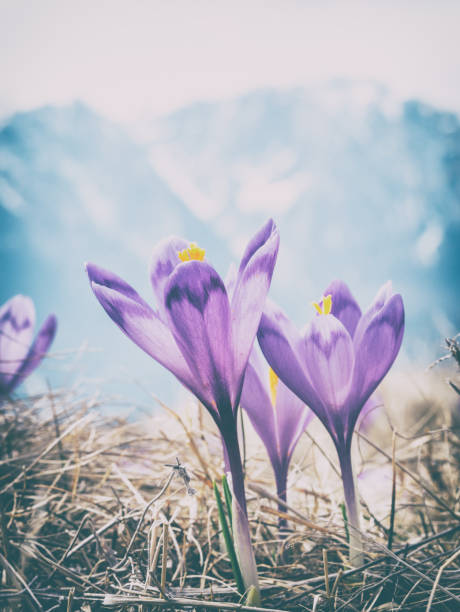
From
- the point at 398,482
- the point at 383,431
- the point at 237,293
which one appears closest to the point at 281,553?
the point at 237,293

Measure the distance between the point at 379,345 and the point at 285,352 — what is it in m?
0.07

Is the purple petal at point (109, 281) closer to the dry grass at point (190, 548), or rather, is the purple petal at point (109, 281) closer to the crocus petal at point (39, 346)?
the dry grass at point (190, 548)

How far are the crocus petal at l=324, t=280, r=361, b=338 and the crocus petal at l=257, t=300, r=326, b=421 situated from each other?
0.07m

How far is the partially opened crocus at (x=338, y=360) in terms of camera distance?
34 cm

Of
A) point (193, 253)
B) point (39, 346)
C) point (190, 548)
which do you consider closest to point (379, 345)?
point (193, 253)

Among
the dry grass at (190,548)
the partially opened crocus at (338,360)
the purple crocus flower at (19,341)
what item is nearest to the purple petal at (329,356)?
the partially opened crocus at (338,360)

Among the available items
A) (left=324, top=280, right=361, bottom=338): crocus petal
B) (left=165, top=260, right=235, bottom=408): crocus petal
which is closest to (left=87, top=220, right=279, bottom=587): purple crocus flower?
(left=165, top=260, right=235, bottom=408): crocus petal

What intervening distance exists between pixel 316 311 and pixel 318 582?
0.76 feet

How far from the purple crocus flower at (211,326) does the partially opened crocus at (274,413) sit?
54 millimetres

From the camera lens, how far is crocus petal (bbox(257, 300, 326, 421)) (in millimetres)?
335

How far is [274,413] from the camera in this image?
0.41 metres

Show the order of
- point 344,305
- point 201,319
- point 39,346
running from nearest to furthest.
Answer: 1. point 201,319
2. point 344,305
3. point 39,346

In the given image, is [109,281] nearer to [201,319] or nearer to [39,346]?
[201,319]

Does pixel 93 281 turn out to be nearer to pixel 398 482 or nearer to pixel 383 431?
pixel 398 482
